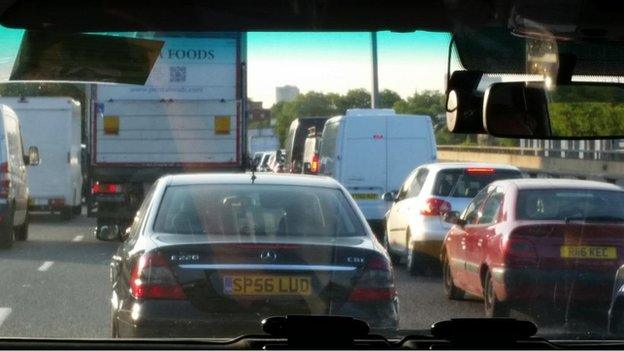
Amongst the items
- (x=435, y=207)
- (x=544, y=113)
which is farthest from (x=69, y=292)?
(x=544, y=113)

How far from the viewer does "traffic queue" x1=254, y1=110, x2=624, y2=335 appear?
11.1 ft

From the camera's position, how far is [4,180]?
3670mm

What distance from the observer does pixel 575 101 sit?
3.45 meters

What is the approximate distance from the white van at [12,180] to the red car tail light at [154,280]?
1.13 feet

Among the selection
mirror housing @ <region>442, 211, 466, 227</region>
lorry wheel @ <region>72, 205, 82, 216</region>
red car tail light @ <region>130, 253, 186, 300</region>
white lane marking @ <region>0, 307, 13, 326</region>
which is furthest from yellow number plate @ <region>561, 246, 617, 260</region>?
lorry wheel @ <region>72, 205, 82, 216</region>

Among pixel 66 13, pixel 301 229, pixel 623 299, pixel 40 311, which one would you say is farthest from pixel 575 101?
pixel 40 311

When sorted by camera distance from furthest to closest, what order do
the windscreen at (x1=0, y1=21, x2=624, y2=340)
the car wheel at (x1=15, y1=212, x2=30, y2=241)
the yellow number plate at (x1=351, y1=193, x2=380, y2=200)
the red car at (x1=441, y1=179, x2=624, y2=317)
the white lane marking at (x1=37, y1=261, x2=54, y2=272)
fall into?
the white lane marking at (x1=37, y1=261, x2=54, y2=272) → the yellow number plate at (x1=351, y1=193, x2=380, y2=200) → the car wheel at (x1=15, y1=212, x2=30, y2=241) → the windscreen at (x1=0, y1=21, x2=624, y2=340) → the red car at (x1=441, y1=179, x2=624, y2=317)

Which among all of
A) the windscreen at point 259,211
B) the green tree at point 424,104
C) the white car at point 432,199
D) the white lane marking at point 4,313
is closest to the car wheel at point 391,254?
the white car at point 432,199

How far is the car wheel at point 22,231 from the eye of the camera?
12.1ft

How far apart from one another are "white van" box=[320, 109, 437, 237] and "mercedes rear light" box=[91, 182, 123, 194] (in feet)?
2.30

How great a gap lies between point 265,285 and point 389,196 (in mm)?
530

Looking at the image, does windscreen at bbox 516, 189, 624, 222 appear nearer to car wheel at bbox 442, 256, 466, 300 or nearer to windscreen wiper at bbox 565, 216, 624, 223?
windscreen wiper at bbox 565, 216, 624, 223

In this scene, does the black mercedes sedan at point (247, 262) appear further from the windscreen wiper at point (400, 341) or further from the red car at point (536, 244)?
the red car at point (536, 244)

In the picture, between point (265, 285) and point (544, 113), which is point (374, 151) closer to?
point (265, 285)
